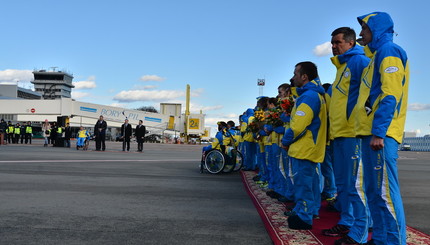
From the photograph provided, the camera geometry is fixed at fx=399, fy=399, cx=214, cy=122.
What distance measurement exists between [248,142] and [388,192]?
8007 millimetres

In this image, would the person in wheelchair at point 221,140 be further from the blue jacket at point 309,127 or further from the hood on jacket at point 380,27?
the hood on jacket at point 380,27

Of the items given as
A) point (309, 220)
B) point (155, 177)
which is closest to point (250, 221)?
point (309, 220)

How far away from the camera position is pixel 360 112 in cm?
346

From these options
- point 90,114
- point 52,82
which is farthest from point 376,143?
point 52,82

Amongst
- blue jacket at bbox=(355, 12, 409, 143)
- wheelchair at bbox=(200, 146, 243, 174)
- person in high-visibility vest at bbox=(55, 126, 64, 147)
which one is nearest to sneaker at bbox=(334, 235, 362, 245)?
blue jacket at bbox=(355, 12, 409, 143)

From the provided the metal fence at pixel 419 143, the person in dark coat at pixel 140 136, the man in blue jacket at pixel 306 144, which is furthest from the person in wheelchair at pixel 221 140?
the metal fence at pixel 419 143

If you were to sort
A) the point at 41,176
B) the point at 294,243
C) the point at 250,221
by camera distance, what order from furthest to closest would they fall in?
the point at 41,176 → the point at 250,221 → the point at 294,243

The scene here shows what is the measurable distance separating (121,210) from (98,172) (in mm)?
5181

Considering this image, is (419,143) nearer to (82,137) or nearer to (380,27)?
(82,137)

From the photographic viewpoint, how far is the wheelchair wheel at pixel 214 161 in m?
10.9

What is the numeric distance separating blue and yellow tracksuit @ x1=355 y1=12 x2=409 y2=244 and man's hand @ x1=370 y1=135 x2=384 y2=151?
0.04 meters

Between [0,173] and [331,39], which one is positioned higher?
[331,39]

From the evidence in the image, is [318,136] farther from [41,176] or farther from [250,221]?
[41,176]

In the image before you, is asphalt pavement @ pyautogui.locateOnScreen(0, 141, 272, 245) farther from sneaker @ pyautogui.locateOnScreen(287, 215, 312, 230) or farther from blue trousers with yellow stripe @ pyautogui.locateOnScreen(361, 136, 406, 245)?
blue trousers with yellow stripe @ pyautogui.locateOnScreen(361, 136, 406, 245)
